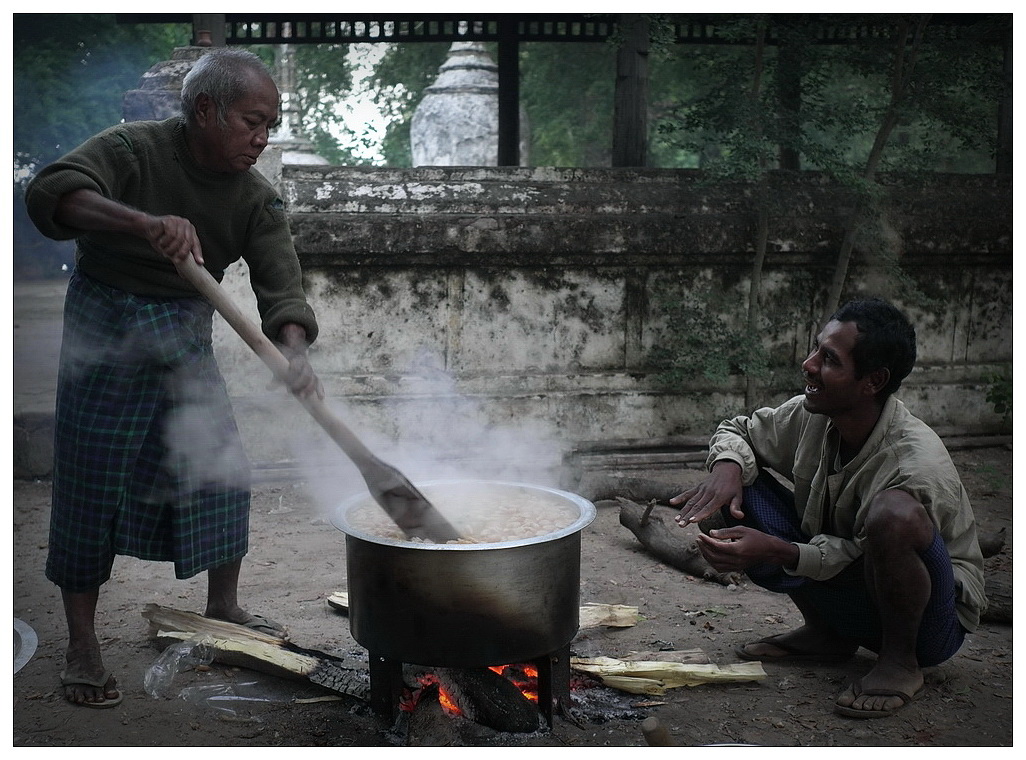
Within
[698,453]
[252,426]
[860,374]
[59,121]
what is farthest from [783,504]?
[59,121]

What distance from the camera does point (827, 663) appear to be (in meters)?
3.71

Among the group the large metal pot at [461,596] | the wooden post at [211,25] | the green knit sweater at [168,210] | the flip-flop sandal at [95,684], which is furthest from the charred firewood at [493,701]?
the wooden post at [211,25]

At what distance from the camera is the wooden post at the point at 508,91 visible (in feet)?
27.2

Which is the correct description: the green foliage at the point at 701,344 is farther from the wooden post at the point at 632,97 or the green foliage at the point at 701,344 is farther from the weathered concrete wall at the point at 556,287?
the wooden post at the point at 632,97

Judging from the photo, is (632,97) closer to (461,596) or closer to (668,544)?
(668,544)

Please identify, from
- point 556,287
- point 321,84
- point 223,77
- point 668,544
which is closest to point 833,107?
point 556,287

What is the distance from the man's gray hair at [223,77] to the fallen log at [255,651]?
192 centimetres

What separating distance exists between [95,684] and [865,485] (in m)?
2.78

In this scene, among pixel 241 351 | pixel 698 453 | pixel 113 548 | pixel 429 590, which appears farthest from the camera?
pixel 698 453

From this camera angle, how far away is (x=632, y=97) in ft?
24.3

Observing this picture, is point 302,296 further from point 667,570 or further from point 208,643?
point 667,570

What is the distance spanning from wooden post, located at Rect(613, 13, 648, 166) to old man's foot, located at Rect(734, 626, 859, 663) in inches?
176

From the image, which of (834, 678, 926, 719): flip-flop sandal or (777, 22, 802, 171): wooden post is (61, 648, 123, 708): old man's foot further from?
(777, 22, 802, 171): wooden post

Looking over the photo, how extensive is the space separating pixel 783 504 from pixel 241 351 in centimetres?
390
